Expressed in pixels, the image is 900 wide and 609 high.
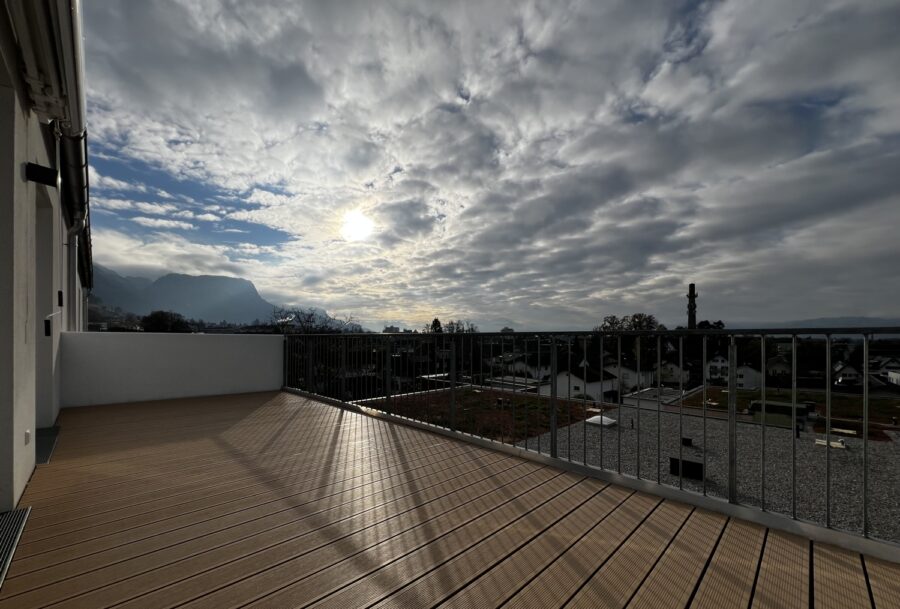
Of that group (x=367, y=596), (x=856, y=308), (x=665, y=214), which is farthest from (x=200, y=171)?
(x=856, y=308)

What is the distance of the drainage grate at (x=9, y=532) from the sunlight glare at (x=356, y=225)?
26.2 feet

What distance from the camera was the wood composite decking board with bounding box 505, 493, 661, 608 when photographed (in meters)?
1.28

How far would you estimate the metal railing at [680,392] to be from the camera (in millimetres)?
1746

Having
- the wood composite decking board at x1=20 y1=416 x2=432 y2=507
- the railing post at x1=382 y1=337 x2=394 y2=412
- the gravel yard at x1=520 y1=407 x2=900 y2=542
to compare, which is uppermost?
the railing post at x1=382 y1=337 x2=394 y2=412

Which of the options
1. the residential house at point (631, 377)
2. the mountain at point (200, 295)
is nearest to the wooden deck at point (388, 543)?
the residential house at point (631, 377)

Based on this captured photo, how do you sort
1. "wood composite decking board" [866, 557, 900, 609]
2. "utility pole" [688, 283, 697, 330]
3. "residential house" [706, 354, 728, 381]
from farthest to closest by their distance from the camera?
"utility pole" [688, 283, 697, 330]
"residential house" [706, 354, 728, 381]
"wood composite decking board" [866, 557, 900, 609]

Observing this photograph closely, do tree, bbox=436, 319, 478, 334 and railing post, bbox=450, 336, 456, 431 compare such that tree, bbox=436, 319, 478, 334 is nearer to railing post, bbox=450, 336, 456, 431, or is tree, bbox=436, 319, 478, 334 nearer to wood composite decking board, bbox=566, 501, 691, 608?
railing post, bbox=450, 336, 456, 431

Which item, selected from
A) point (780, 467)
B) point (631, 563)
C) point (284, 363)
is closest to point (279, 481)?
point (631, 563)

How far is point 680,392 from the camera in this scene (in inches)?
84.4

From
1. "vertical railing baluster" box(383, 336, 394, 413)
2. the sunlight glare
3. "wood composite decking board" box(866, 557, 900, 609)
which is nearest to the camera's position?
"wood composite decking board" box(866, 557, 900, 609)

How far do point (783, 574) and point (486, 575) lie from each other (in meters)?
1.15

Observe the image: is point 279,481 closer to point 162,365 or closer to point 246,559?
point 246,559

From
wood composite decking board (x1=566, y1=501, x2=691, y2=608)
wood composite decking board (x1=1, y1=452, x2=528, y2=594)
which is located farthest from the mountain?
wood composite decking board (x1=566, y1=501, x2=691, y2=608)

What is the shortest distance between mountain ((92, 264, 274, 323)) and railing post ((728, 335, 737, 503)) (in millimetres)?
44507
